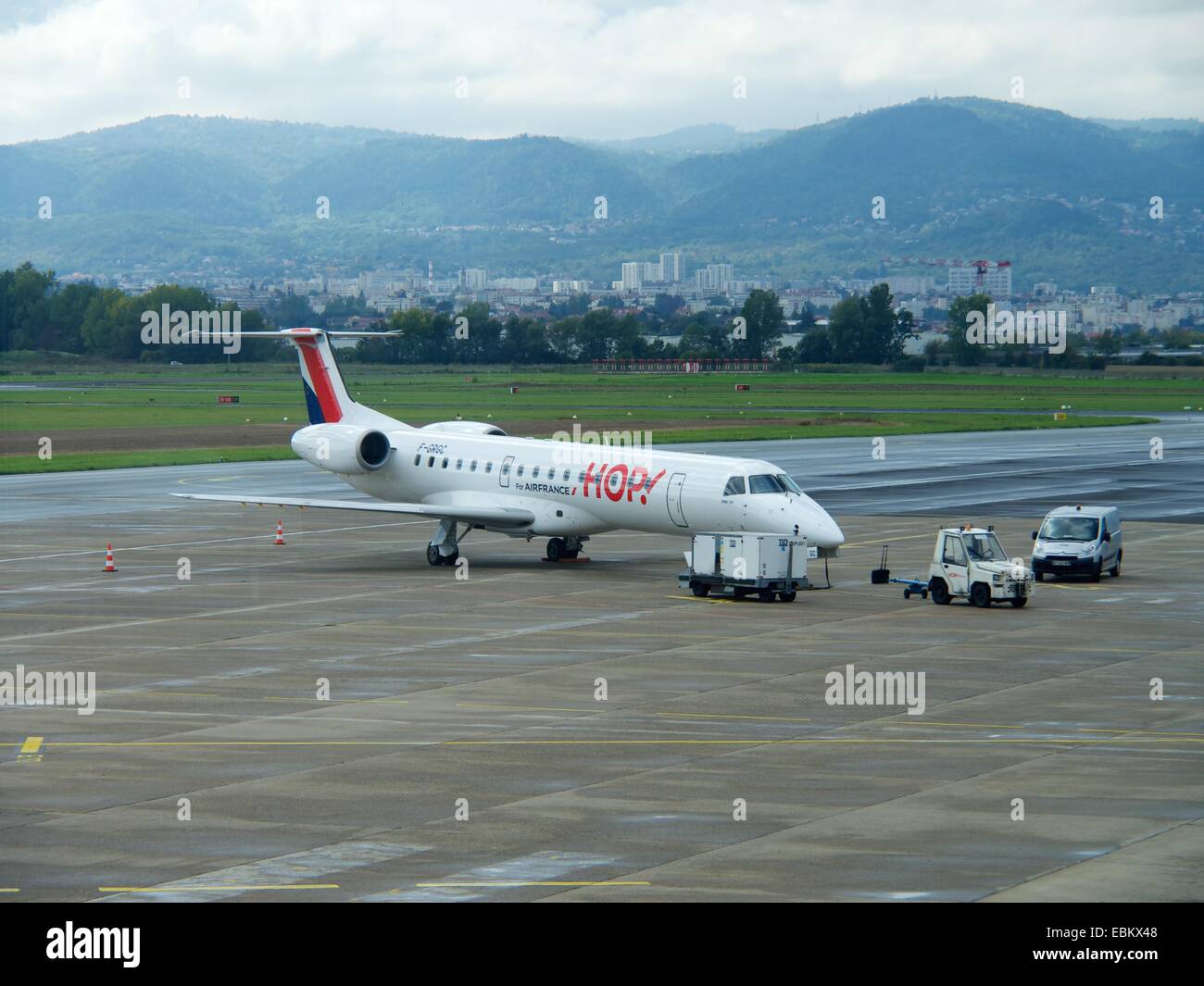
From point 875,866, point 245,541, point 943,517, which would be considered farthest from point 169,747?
point 943,517

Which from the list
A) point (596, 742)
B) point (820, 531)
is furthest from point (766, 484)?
point (596, 742)

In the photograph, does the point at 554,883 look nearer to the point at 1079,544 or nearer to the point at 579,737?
the point at 579,737

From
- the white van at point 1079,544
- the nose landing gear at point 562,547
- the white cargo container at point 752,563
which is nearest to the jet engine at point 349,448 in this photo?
the nose landing gear at point 562,547

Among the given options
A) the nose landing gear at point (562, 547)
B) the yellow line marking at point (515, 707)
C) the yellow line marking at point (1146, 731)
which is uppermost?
the nose landing gear at point (562, 547)

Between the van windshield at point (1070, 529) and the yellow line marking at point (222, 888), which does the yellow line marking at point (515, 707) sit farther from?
the van windshield at point (1070, 529)

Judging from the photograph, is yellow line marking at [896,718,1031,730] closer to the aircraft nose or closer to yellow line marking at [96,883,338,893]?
yellow line marking at [96,883,338,893]

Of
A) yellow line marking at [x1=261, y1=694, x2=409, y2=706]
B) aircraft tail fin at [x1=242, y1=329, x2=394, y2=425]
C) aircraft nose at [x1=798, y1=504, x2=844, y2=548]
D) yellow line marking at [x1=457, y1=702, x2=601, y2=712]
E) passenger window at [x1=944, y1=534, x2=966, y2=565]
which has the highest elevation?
aircraft tail fin at [x1=242, y1=329, x2=394, y2=425]

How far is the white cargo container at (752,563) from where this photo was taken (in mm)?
43031

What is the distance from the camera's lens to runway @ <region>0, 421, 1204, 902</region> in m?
19.2

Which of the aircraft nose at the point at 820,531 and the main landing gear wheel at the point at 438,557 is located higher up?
the aircraft nose at the point at 820,531

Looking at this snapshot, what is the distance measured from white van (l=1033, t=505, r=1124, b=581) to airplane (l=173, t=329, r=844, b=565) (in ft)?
24.6

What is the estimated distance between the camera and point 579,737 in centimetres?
2695

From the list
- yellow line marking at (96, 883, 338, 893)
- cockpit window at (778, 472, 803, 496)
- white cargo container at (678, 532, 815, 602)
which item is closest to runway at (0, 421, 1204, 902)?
yellow line marking at (96, 883, 338, 893)

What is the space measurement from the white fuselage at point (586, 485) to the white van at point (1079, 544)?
650 cm
